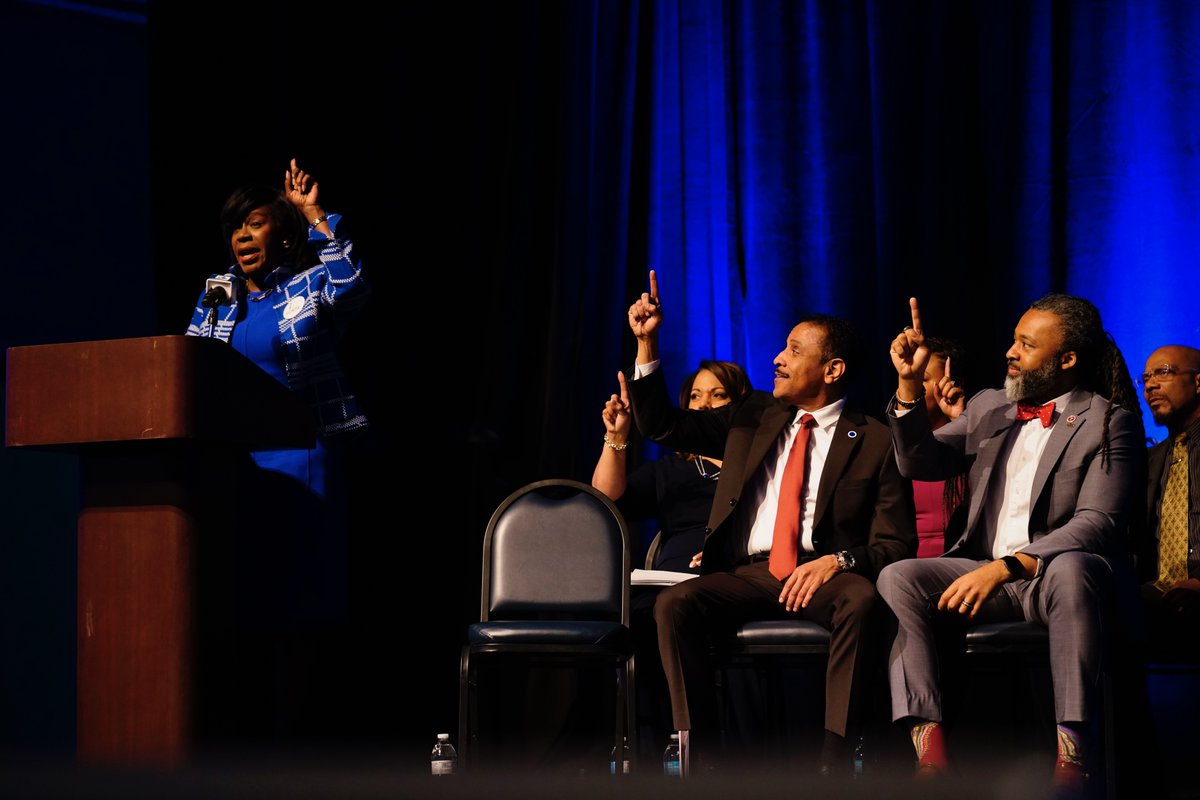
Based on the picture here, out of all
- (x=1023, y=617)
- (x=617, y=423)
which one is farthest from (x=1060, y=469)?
(x=617, y=423)

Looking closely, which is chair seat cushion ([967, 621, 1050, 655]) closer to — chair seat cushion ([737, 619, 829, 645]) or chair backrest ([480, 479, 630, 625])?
chair seat cushion ([737, 619, 829, 645])

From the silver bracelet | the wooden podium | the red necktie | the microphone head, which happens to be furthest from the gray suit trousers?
the microphone head

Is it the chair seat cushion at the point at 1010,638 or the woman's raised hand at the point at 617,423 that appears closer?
the chair seat cushion at the point at 1010,638

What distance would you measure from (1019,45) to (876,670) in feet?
7.15

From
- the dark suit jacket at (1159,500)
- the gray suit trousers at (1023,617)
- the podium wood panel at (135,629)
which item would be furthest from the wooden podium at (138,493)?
the dark suit jacket at (1159,500)

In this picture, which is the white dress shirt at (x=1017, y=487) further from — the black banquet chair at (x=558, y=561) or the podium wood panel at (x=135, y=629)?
the podium wood panel at (x=135, y=629)

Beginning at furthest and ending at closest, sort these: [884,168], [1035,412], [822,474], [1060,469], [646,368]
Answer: [884,168] < [646,368] < [822,474] < [1035,412] < [1060,469]

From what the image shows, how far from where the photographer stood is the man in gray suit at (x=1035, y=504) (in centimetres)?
278

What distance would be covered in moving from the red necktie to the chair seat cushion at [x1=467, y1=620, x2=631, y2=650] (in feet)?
1.37

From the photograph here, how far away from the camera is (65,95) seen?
4375mm

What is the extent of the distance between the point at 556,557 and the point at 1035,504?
124 cm

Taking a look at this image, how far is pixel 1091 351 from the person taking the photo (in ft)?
10.4

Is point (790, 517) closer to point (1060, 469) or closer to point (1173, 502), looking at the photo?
point (1060, 469)

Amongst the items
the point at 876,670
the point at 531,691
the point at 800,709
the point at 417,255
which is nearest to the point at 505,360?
the point at 417,255
